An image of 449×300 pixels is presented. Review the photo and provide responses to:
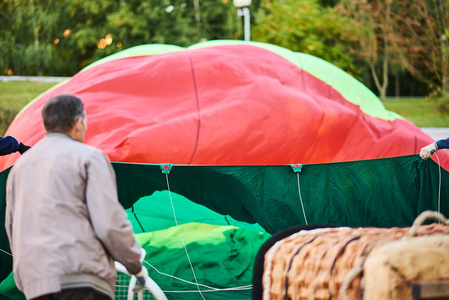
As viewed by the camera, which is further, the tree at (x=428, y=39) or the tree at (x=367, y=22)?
the tree at (x=367, y=22)

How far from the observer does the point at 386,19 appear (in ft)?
77.0

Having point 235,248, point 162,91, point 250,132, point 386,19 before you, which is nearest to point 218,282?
point 235,248

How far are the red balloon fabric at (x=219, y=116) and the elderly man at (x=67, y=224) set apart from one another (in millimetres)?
2855

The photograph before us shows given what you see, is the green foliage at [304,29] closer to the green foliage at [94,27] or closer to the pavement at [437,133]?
the green foliage at [94,27]

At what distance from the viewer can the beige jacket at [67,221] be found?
2.18 metres

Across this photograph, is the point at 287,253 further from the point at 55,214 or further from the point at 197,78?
the point at 197,78

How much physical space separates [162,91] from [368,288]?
404 cm

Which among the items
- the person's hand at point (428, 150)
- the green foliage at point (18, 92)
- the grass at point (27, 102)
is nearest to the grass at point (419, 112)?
the grass at point (27, 102)

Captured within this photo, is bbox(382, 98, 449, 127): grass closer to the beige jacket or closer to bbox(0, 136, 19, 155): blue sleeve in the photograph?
bbox(0, 136, 19, 155): blue sleeve

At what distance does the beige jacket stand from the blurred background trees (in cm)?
2091

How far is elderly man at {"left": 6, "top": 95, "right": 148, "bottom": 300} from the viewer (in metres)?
2.18

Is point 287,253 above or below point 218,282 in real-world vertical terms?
above

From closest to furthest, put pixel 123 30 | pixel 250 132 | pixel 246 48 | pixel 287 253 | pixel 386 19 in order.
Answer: pixel 287 253 < pixel 250 132 < pixel 246 48 < pixel 386 19 < pixel 123 30

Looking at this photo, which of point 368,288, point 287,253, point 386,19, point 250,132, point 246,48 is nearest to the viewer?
point 368,288
